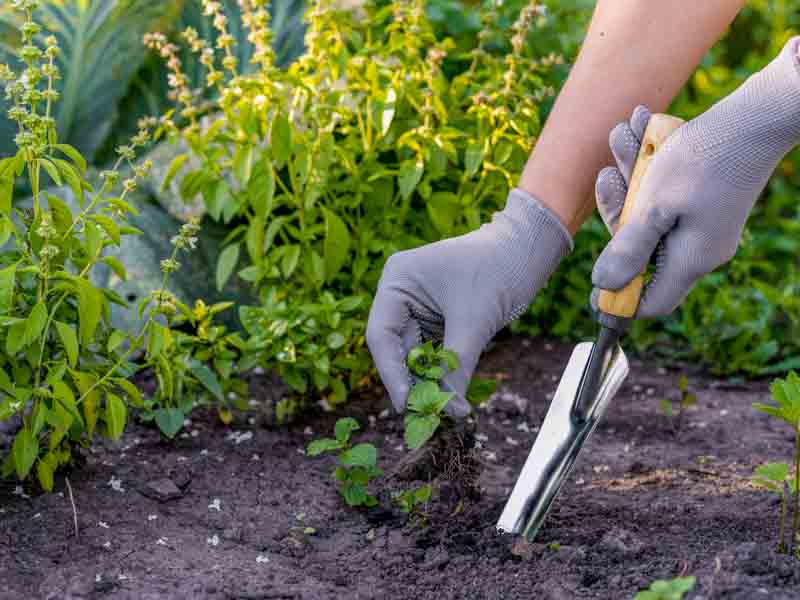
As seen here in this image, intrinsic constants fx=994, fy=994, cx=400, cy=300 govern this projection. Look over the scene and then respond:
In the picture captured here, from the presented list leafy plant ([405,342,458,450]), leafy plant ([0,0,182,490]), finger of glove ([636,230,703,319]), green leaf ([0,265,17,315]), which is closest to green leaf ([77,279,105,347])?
leafy plant ([0,0,182,490])

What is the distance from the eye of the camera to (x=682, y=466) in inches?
90.7

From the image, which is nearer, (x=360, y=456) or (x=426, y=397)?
(x=426, y=397)

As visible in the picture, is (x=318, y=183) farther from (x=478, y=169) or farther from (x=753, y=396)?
(x=753, y=396)

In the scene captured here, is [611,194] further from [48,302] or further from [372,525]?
[48,302]

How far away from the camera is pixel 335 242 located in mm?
2383

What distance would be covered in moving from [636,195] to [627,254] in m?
0.12

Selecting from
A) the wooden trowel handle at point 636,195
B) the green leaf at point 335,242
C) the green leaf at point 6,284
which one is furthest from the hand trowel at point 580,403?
the green leaf at point 6,284

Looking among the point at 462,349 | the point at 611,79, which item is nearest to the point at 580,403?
the point at 462,349

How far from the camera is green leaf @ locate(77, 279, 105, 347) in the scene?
178 centimetres

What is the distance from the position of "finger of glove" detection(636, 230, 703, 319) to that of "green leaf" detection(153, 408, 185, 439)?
3.28ft

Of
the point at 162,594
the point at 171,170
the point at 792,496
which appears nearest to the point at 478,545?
the point at 162,594

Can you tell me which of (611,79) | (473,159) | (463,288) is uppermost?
(611,79)

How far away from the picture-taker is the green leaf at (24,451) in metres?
1.81

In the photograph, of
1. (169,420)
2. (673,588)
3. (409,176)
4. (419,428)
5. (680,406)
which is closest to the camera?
(673,588)
